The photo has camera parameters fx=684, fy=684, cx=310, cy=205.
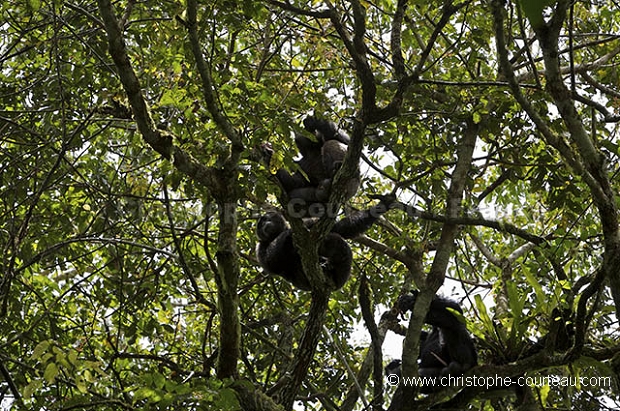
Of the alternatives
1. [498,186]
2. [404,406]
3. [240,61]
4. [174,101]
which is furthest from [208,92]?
[498,186]

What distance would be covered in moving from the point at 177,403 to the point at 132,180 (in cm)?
294

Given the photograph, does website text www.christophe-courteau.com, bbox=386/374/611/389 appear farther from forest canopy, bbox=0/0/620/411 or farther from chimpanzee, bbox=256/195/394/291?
chimpanzee, bbox=256/195/394/291

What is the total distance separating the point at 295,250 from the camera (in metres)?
6.32

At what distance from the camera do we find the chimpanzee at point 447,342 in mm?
5957

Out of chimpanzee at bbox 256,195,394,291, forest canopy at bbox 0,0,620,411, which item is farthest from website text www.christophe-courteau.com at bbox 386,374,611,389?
chimpanzee at bbox 256,195,394,291

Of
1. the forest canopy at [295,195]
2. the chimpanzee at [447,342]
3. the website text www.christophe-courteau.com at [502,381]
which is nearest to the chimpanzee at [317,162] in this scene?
the forest canopy at [295,195]

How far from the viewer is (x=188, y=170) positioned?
4.63 metres

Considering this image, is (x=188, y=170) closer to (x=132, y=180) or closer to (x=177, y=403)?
(x=177, y=403)

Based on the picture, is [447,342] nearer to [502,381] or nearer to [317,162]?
[502,381]

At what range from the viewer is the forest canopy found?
14.9 ft

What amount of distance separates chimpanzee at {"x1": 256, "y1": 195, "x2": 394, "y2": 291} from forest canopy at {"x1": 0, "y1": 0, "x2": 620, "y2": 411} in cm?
3

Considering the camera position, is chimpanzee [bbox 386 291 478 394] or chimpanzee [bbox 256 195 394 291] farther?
chimpanzee [bbox 256 195 394 291]

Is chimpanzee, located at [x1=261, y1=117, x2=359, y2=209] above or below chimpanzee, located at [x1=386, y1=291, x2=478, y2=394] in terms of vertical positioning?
above

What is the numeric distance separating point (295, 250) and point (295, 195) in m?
1.09
